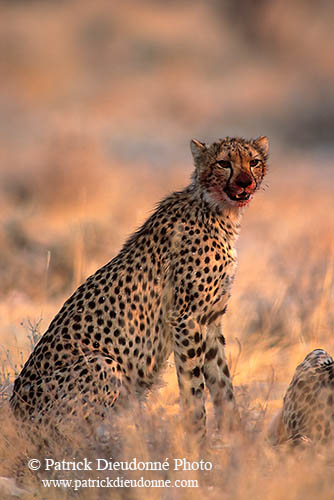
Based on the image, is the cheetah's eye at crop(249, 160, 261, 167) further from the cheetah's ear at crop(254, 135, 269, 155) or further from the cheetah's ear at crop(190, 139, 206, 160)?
the cheetah's ear at crop(190, 139, 206, 160)

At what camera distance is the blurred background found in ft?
28.5

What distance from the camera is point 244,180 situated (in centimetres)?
467

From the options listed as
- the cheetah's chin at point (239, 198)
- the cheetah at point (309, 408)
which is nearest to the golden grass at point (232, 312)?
the cheetah at point (309, 408)

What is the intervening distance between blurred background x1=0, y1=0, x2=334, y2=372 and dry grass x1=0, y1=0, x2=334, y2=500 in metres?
0.04

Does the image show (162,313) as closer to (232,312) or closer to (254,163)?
(254,163)

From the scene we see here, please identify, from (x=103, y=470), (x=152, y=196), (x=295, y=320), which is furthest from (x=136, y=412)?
(x=152, y=196)

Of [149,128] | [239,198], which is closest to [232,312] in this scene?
[239,198]

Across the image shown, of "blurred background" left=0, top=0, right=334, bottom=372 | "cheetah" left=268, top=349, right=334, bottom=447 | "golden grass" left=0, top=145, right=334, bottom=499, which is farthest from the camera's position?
"blurred background" left=0, top=0, right=334, bottom=372

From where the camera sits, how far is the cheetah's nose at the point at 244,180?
4676 millimetres

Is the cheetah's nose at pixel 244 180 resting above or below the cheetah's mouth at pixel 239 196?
above

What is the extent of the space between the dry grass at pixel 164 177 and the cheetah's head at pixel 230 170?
3.35 ft

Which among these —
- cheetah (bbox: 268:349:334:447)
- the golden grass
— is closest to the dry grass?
the golden grass

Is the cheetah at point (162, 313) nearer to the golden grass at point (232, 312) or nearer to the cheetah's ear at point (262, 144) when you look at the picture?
the cheetah's ear at point (262, 144)

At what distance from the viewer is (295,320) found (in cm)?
729
